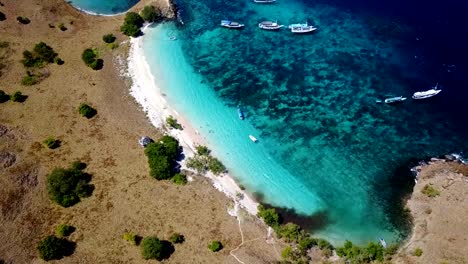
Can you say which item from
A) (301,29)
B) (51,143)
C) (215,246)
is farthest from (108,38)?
(215,246)

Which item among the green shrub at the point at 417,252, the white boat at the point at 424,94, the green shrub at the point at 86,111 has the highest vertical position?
the green shrub at the point at 86,111

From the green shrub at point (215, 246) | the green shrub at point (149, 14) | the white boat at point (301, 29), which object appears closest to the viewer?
the green shrub at point (215, 246)

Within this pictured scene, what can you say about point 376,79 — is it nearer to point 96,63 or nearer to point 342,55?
point 342,55

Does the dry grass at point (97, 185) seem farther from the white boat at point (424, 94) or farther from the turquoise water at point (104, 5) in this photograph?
the white boat at point (424, 94)

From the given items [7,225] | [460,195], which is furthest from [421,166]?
[7,225]

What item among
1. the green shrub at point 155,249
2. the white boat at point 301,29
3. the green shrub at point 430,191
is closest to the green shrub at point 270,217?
the green shrub at point 155,249

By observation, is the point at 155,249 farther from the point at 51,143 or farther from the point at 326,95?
the point at 326,95
